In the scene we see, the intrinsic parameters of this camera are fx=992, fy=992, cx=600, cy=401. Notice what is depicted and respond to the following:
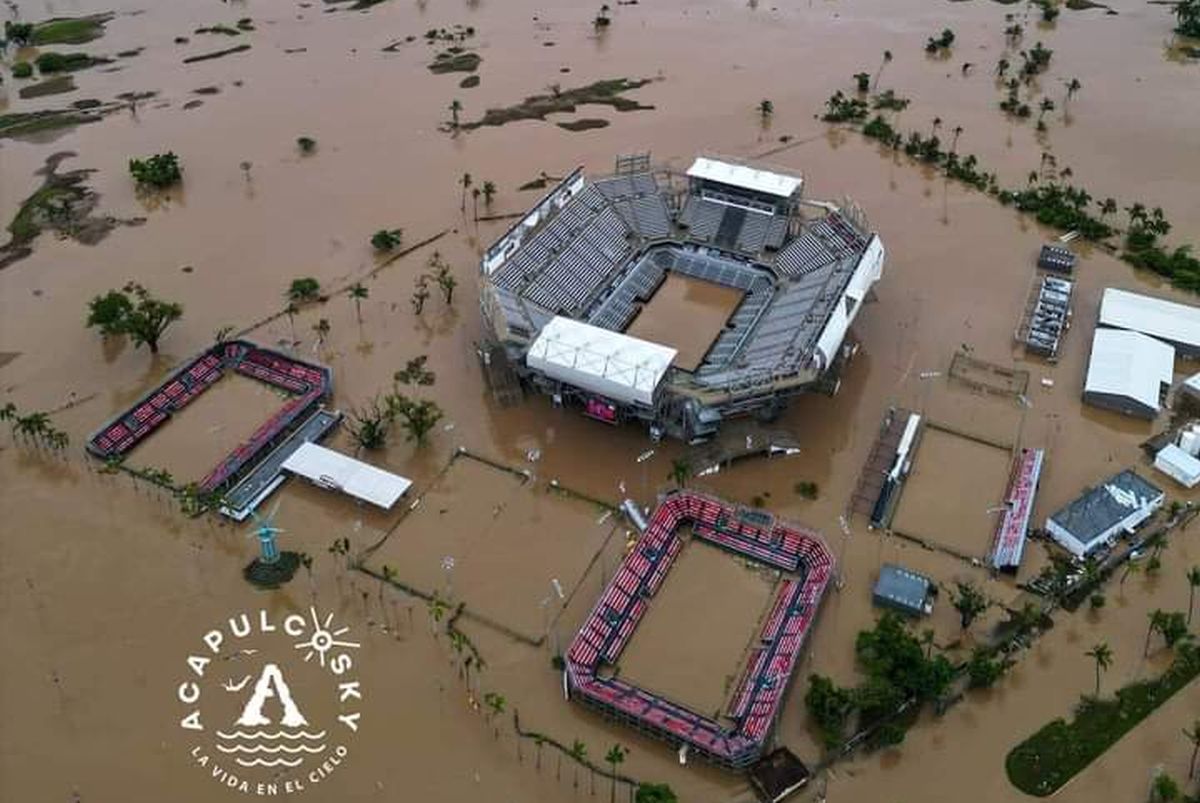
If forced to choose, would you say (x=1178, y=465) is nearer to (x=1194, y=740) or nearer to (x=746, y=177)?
(x=1194, y=740)

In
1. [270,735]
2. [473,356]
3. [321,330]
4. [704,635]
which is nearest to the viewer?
[270,735]

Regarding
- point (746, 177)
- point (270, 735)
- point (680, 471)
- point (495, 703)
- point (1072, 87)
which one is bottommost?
point (270, 735)

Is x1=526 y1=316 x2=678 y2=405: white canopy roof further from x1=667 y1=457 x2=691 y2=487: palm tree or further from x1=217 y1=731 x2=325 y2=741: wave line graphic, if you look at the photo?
x1=217 y1=731 x2=325 y2=741: wave line graphic

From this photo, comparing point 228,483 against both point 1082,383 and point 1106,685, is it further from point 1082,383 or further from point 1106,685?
point 1082,383

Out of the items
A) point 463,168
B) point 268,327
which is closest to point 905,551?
point 268,327

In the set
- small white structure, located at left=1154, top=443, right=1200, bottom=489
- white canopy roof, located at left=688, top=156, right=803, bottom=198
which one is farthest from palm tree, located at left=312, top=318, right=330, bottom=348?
small white structure, located at left=1154, top=443, right=1200, bottom=489

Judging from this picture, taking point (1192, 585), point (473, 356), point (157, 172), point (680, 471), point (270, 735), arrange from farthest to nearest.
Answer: point (157, 172) → point (473, 356) → point (680, 471) → point (1192, 585) → point (270, 735)

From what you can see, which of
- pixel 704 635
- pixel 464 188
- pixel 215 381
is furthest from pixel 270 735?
pixel 464 188

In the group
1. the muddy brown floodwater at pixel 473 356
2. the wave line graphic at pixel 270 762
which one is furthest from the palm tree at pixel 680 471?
the wave line graphic at pixel 270 762

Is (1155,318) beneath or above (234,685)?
above
